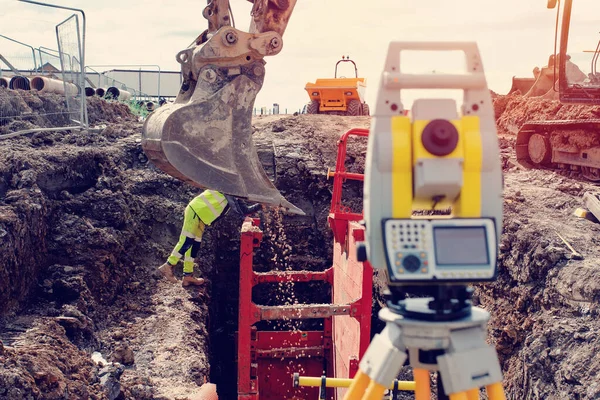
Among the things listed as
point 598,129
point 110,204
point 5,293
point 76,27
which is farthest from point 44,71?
point 598,129

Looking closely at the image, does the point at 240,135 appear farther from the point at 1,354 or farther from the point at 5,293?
the point at 5,293

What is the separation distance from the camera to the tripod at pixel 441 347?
2223 mm

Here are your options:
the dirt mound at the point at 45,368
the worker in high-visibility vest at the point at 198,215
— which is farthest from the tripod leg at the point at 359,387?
the worker in high-visibility vest at the point at 198,215

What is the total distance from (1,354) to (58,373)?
1.26 ft

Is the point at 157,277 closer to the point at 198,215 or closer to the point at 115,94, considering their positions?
the point at 198,215

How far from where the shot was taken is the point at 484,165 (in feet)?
7.51

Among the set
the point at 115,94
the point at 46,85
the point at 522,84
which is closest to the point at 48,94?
the point at 46,85

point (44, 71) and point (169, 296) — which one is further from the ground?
point (44, 71)

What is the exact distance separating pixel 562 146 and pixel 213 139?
23.4ft

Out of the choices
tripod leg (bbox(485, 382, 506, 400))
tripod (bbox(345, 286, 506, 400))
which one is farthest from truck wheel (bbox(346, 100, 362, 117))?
tripod leg (bbox(485, 382, 506, 400))

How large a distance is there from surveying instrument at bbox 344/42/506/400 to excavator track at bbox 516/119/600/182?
7488 mm

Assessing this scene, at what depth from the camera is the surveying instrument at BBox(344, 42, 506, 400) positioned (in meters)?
2.18

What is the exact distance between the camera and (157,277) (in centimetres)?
802

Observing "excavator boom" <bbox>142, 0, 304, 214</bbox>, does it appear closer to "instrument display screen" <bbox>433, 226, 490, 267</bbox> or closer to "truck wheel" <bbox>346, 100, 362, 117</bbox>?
"instrument display screen" <bbox>433, 226, 490, 267</bbox>
